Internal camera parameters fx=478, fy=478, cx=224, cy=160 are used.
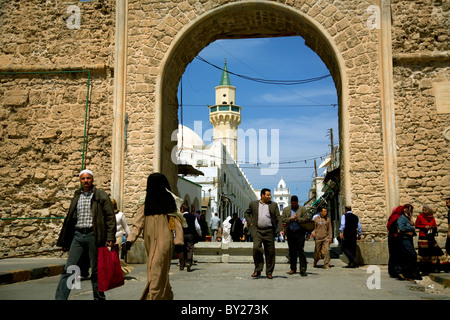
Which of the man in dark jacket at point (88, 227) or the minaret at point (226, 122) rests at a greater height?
the minaret at point (226, 122)

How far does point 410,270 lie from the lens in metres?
7.98

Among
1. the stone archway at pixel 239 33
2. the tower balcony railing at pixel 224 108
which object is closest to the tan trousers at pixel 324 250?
the stone archway at pixel 239 33

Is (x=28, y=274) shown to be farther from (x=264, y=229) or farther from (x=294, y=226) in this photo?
(x=294, y=226)

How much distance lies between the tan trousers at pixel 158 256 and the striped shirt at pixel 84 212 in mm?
654

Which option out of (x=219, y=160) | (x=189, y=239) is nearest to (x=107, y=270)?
(x=189, y=239)

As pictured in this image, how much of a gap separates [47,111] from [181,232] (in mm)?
7920

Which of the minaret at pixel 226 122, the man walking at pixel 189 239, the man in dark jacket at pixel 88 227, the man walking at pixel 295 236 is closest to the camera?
the man in dark jacket at pixel 88 227

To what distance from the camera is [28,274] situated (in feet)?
25.2

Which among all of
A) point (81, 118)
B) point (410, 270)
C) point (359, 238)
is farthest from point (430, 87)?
point (81, 118)

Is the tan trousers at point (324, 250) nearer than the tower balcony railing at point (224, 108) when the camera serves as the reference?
Yes

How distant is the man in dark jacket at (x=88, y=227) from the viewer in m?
4.97

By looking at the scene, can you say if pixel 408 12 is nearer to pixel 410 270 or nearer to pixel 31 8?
pixel 410 270

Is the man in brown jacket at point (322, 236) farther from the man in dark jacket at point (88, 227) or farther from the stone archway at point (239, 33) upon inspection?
the man in dark jacket at point (88, 227)

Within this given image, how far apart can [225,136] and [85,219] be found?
173ft
